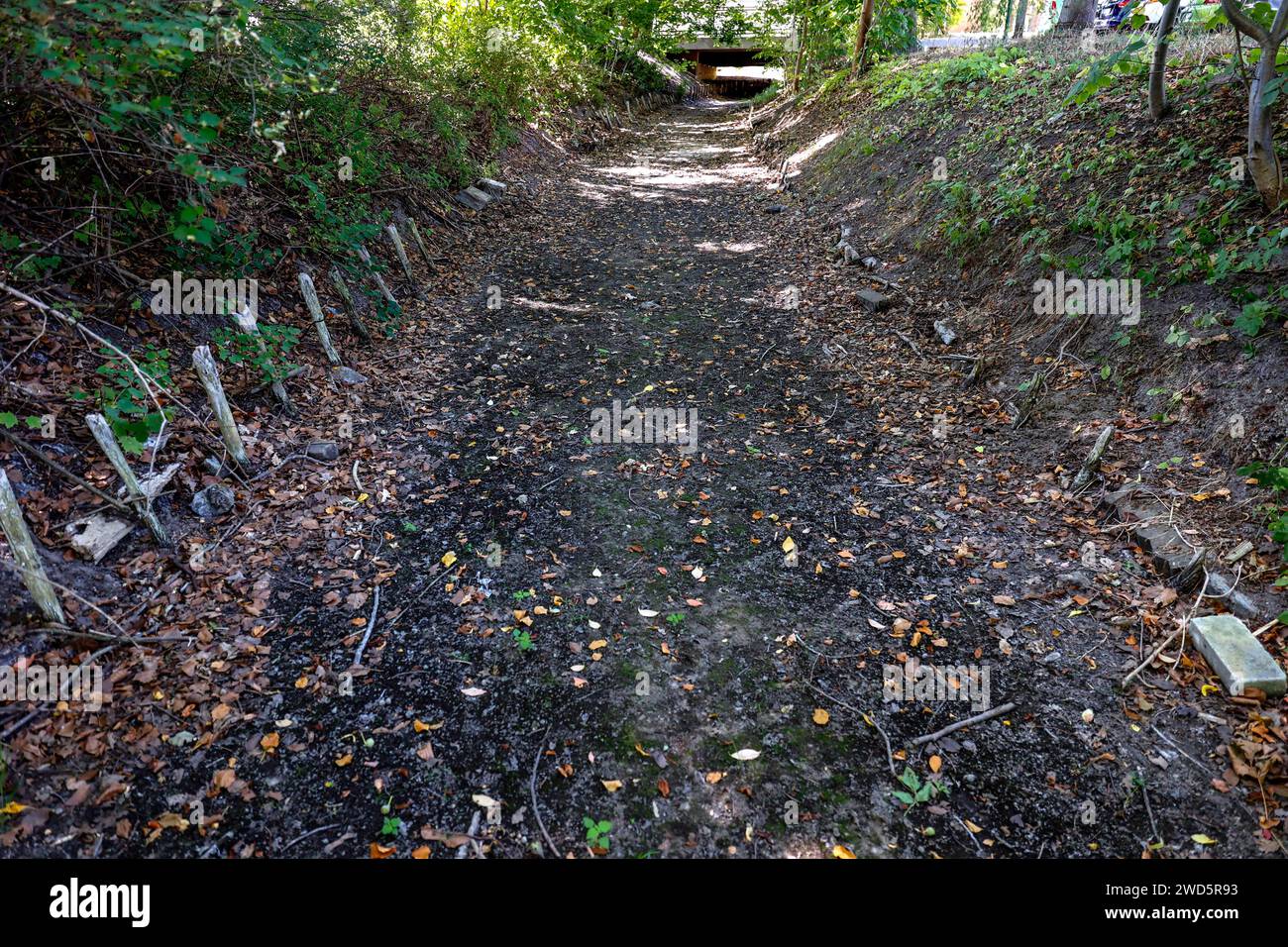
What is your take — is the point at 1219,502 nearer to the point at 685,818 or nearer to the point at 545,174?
the point at 685,818

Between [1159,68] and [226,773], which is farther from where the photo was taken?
[1159,68]

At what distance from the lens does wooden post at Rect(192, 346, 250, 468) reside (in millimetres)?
4672

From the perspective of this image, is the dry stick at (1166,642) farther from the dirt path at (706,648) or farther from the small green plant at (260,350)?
the small green plant at (260,350)

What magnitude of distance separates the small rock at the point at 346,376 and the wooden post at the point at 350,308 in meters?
0.84

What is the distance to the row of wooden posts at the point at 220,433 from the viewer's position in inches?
130

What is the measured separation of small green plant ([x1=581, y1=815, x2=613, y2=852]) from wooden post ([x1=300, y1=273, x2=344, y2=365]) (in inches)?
219

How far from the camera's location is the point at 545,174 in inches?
599

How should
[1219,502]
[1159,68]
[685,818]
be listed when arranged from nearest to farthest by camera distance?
[685,818] < [1219,502] < [1159,68]

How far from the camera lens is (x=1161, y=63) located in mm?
6344

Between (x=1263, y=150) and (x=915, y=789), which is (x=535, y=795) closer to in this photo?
(x=915, y=789)

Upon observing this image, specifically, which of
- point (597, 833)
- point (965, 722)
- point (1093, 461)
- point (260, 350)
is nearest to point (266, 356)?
point (260, 350)

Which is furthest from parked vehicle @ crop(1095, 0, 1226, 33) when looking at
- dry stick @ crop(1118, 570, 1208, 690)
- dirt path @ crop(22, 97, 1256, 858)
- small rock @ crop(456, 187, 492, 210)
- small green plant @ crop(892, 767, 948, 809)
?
small rock @ crop(456, 187, 492, 210)
